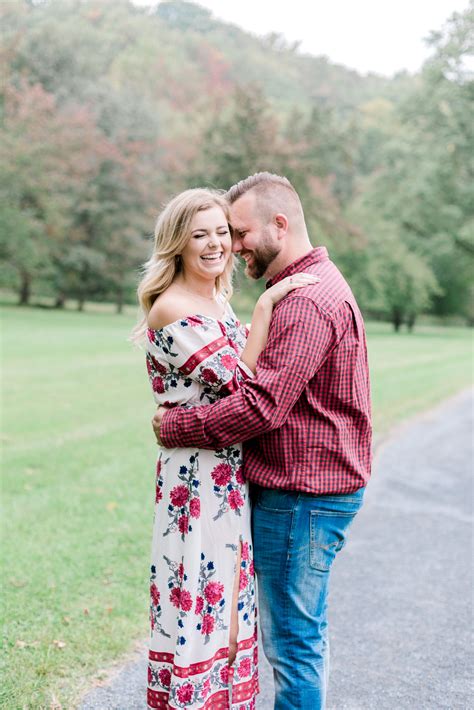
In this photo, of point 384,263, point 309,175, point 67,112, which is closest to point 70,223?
point 67,112

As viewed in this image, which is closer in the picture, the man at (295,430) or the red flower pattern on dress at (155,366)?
the man at (295,430)

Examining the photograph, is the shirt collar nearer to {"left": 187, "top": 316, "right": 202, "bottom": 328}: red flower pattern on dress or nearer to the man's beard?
the man's beard

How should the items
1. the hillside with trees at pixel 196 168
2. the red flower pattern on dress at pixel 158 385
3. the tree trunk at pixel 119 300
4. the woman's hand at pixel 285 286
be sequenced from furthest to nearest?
the tree trunk at pixel 119 300 < the hillside with trees at pixel 196 168 < the red flower pattern on dress at pixel 158 385 < the woman's hand at pixel 285 286

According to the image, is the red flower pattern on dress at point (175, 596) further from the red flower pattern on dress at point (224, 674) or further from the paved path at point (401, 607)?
the paved path at point (401, 607)

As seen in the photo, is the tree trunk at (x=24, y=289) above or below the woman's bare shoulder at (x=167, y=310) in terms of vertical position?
below

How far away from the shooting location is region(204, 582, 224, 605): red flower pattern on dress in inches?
105

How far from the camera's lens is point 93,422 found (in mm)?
10320

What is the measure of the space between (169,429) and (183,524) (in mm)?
366

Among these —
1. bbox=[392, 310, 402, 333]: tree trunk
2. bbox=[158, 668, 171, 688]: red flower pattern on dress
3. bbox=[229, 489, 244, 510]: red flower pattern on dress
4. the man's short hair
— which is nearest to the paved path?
bbox=[158, 668, 171, 688]: red flower pattern on dress

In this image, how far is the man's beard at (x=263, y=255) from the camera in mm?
2709

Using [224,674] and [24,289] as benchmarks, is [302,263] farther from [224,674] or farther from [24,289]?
[24,289]

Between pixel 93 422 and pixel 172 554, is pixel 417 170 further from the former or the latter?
pixel 172 554

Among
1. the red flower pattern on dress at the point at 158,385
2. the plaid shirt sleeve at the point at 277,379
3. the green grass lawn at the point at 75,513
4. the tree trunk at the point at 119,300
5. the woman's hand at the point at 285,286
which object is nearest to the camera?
the plaid shirt sleeve at the point at 277,379

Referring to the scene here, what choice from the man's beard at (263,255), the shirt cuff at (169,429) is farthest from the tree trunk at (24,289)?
the shirt cuff at (169,429)
